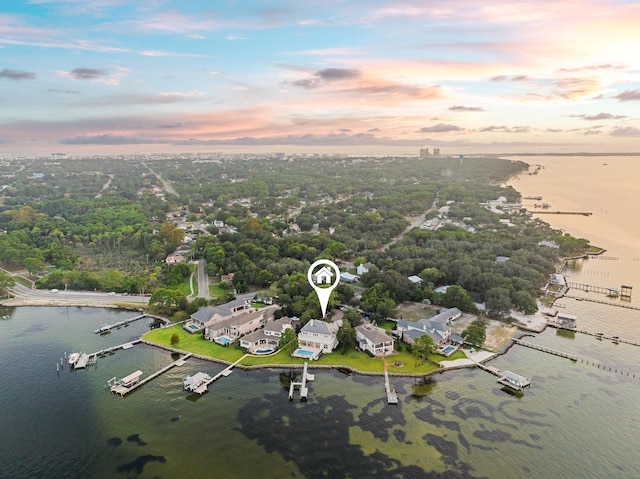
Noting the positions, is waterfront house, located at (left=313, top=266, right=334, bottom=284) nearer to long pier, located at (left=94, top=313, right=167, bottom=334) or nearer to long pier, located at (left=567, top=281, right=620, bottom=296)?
long pier, located at (left=94, top=313, right=167, bottom=334)

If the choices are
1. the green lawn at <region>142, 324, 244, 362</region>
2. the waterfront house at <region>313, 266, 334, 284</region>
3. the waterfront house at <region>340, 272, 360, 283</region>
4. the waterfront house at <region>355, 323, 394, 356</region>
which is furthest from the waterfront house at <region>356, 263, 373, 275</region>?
the green lawn at <region>142, 324, 244, 362</region>

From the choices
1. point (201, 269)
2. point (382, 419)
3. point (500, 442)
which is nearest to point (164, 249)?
point (201, 269)

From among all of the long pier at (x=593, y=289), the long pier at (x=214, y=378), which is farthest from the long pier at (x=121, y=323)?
the long pier at (x=593, y=289)

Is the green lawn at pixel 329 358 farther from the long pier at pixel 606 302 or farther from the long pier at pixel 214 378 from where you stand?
the long pier at pixel 606 302

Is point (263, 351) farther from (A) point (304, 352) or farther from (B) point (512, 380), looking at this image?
(B) point (512, 380)

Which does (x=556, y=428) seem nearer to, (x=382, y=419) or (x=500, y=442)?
(x=500, y=442)

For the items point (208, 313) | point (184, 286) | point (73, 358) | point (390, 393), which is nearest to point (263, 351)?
point (208, 313)
